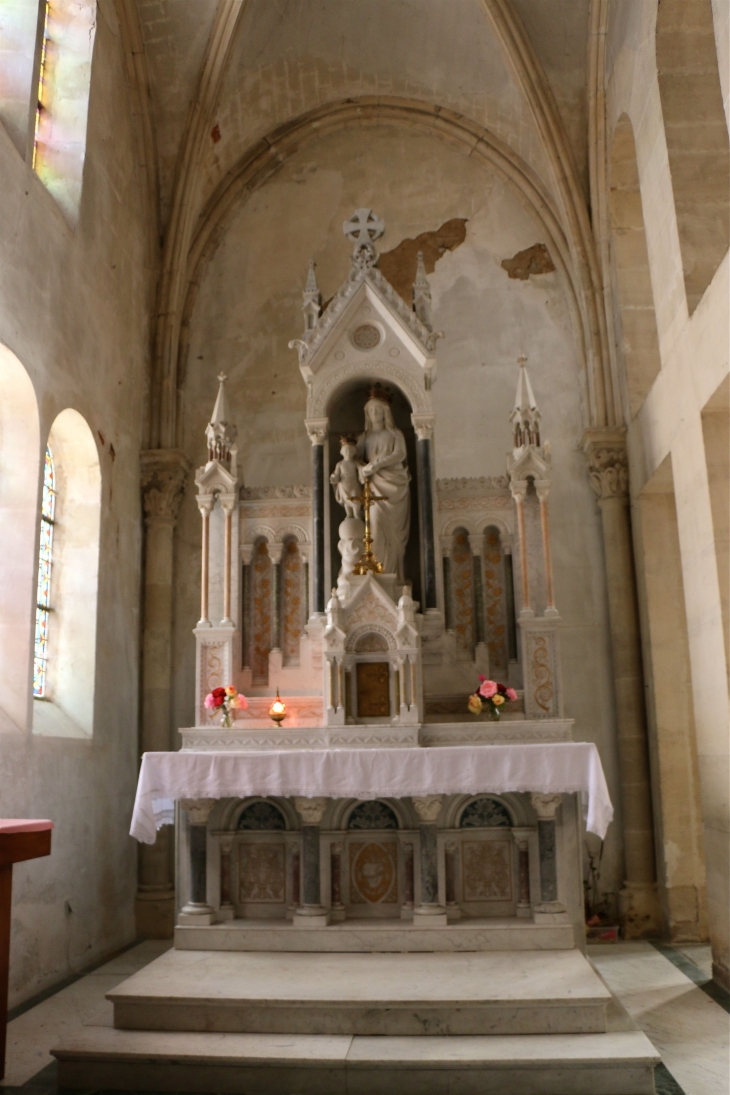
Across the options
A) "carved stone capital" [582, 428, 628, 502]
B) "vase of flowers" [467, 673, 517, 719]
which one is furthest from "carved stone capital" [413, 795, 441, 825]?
"carved stone capital" [582, 428, 628, 502]

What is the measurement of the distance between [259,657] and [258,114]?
7049mm

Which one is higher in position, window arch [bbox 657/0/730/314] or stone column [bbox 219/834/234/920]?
window arch [bbox 657/0/730/314]

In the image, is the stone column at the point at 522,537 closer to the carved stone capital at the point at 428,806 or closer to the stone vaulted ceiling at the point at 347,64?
the carved stone capital at the point at 428,806

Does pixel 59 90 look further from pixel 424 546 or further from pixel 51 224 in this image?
pixel 424 546

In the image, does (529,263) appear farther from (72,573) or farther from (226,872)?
(226,872)

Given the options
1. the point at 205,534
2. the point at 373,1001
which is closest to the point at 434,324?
the point at 205,534

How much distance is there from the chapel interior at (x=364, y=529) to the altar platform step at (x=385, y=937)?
0.03 metres

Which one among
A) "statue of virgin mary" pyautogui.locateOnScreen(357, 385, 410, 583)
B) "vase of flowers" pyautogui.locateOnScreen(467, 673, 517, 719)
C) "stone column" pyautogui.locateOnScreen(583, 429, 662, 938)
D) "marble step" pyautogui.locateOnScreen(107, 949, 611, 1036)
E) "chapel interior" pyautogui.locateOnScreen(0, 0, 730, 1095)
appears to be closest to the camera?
"marble step" pyautogui.locateOnScreen(107, 949, 611, 1036)

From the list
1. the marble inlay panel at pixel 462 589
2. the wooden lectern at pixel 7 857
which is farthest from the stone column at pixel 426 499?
the wooden lectern at pixel 7 857

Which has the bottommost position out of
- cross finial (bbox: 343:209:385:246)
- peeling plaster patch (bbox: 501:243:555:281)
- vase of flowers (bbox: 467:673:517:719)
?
vase of flowers (bbox: 467:673:517:719)

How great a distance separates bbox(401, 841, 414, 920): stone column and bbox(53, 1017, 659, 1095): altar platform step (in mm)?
1616

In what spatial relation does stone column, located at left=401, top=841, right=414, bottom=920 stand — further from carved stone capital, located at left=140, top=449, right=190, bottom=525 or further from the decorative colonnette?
carved stone capital, located at left=140, top=449, right=190, bottom=525

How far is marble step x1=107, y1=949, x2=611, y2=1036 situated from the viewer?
575cm

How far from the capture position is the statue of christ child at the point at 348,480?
9023mm
